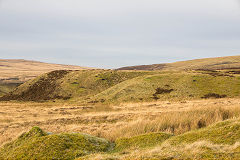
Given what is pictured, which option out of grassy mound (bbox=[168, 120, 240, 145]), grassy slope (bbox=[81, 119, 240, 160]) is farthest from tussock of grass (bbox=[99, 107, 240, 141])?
grassy mound (bbox=[168, 120, 240, 145])

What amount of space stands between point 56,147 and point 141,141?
154 inches

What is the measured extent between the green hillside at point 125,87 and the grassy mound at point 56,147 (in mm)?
40832

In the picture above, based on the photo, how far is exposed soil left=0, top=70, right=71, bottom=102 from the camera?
2496 inches

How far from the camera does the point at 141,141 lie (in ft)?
31.5

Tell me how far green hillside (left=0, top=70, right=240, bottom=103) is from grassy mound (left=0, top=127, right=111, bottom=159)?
4083 cm

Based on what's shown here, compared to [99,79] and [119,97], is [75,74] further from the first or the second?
[119,97]

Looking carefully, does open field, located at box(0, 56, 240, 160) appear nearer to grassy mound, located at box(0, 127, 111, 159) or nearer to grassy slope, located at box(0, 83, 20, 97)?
grassy mound, located at box(0, 127, 111, 159)

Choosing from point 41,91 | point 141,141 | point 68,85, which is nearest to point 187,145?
point 141,141

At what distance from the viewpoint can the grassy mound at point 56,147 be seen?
727 cm

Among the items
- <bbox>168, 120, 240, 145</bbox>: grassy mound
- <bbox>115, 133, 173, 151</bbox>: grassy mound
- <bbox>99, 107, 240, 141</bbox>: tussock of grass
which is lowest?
<bbox>99, 107, 240, 141</bbox>: tussock of grass

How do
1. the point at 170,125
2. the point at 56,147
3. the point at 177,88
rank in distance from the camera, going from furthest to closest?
1. the point at 177,88
2. the point at 170,125
3. the point at 56,147

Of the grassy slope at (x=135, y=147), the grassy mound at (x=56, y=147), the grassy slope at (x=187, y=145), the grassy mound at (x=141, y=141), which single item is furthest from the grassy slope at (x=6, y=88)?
the grassy slope at (x=187, y=145)

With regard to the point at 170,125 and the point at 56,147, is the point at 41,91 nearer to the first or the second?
the point at 170,125

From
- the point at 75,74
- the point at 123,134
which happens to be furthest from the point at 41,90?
the point at 123,134
